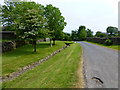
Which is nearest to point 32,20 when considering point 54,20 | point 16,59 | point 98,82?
point 16,59

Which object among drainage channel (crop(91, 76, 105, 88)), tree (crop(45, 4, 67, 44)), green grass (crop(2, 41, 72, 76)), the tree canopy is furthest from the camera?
tree (crop(45, 4, 67, 44))

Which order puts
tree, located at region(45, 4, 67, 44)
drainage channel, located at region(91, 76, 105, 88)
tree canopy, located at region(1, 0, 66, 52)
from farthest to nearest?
tree, located at region(45, 4, 67, 44)
tree canopy, located at region(1, 0, 66, 52)
drainage channel, located at region(91, 76, 105, 88)

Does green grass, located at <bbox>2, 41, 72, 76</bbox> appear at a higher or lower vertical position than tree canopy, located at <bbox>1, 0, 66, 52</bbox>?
lower

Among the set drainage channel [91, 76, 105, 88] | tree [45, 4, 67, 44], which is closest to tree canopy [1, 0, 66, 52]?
tree [45, 4, 67, 44]

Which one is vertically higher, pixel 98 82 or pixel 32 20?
pixel 32 20

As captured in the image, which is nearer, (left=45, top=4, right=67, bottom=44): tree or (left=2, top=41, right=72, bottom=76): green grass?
(left=2, top=41, right=72, bottom=76): green grass

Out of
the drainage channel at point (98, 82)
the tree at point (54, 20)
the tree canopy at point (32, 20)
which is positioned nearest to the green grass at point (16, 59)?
the tree canopy at point (32, 20)

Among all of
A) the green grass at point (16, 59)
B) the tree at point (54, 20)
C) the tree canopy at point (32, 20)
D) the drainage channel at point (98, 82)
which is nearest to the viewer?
the drainage channel at point (98, 82)

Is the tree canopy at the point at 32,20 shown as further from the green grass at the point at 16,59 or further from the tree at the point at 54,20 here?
the green grass at the point at 16,59

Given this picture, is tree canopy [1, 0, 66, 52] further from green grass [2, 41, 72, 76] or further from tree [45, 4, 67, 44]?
green grass [2, 41, 72, 76]

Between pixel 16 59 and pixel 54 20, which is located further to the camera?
pixel 54 20

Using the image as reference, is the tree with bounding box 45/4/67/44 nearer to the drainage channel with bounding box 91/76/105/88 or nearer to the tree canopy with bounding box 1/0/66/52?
the tree canopy with bounding box 1/0/66/52

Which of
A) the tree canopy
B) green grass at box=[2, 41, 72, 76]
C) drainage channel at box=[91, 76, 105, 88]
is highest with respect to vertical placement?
the tree canopy

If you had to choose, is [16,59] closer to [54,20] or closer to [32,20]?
[32,20]
